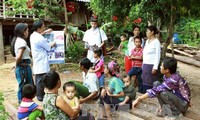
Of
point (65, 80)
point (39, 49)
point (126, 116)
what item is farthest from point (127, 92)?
point (65, 80)

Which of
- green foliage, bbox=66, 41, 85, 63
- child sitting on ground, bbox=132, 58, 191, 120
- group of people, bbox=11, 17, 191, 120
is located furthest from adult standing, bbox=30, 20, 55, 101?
green foliage, bbox=66, 41, 85, 63

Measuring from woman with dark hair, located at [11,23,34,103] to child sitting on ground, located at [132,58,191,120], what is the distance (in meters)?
2.18

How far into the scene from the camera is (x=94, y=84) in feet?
13.6

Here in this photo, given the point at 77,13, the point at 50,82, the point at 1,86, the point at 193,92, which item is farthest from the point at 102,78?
the point at 77,13

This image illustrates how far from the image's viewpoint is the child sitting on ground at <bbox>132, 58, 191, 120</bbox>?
3500 millimetres

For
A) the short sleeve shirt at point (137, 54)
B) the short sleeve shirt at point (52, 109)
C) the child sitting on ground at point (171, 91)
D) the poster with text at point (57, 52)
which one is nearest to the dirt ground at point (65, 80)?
the poster with text at point (57, 52)

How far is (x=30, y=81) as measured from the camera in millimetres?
4773

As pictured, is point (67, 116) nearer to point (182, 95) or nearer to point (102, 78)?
point (182, 95)

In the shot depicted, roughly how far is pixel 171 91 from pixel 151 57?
142 centimetres

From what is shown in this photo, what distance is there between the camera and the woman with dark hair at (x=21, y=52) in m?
4.39

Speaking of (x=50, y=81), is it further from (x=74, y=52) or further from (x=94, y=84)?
(x=74, y=52)

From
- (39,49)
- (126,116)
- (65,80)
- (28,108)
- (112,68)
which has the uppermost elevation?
(39,49)

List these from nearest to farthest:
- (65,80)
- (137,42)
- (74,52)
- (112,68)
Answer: (112,68)
(137,42)
(65,80)
(74,52)

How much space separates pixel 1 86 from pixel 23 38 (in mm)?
3706
